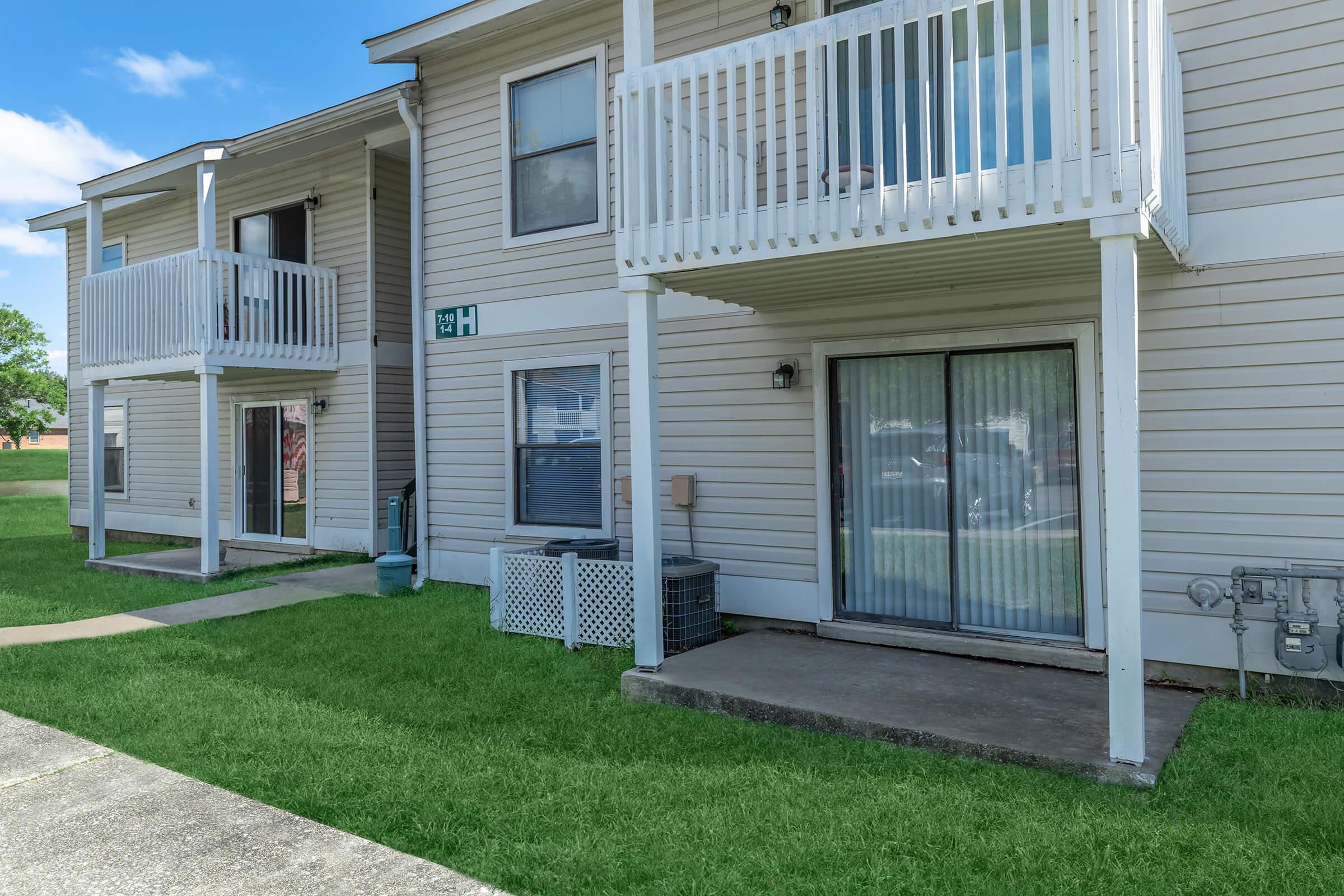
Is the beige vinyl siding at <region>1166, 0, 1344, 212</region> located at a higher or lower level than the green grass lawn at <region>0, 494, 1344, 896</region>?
higher

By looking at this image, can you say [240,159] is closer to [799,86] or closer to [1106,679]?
[799,86]

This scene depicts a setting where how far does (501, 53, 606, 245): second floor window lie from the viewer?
8.52 meters

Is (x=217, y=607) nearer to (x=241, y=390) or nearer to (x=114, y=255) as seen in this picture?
(x=241, y=390)

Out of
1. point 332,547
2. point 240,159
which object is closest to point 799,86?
point 240,159

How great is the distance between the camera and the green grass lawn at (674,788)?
132 inches

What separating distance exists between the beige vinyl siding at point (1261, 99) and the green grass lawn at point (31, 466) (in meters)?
37.4

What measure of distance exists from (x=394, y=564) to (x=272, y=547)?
4280 millimetres

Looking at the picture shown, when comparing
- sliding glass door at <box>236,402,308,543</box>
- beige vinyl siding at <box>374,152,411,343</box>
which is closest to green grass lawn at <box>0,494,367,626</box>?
sliding glass door at <box>236,402,308,543</box>

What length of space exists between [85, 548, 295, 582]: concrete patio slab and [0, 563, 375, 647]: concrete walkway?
87 cm

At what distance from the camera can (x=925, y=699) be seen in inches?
205

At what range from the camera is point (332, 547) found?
11961 mm

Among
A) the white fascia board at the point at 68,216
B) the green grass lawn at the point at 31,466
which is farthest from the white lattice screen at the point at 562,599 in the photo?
the green grass lawn at the point at 31,466

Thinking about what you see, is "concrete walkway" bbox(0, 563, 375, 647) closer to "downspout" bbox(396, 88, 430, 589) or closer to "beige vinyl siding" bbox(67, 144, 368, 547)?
"downspout" bbox(396, 88, 430, 589)

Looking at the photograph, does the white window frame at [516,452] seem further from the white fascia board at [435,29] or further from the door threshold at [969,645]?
the white fascia board at [435,29]
